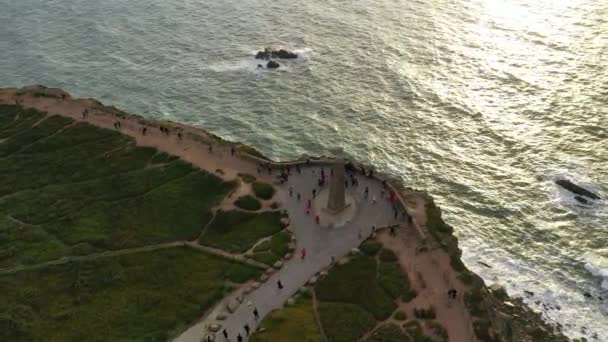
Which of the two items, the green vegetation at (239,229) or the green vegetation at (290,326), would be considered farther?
the green vegetation at (239,229)

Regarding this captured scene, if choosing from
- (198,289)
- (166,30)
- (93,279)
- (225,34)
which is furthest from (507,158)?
(166,30)

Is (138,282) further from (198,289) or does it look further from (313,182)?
(313,182)

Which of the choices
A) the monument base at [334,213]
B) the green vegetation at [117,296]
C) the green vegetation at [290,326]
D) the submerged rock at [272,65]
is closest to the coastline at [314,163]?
the monument base at [334,213]

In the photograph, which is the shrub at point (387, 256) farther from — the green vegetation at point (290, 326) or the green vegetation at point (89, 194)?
the green vegetation at point (89, 194)

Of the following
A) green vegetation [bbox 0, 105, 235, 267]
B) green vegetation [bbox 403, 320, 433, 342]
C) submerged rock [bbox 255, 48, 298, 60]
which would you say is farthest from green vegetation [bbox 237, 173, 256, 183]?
submerged rock [bbox 255, 48, 298, 60]

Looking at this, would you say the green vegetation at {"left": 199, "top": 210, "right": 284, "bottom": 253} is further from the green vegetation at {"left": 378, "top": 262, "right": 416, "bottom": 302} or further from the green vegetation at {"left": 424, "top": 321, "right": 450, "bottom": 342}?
the green vegetation at {"left": 424, "top": 321, "right": 450, "bottom": 342}

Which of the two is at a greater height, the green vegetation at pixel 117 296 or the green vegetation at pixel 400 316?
the green vegetation at pixel 400 316
